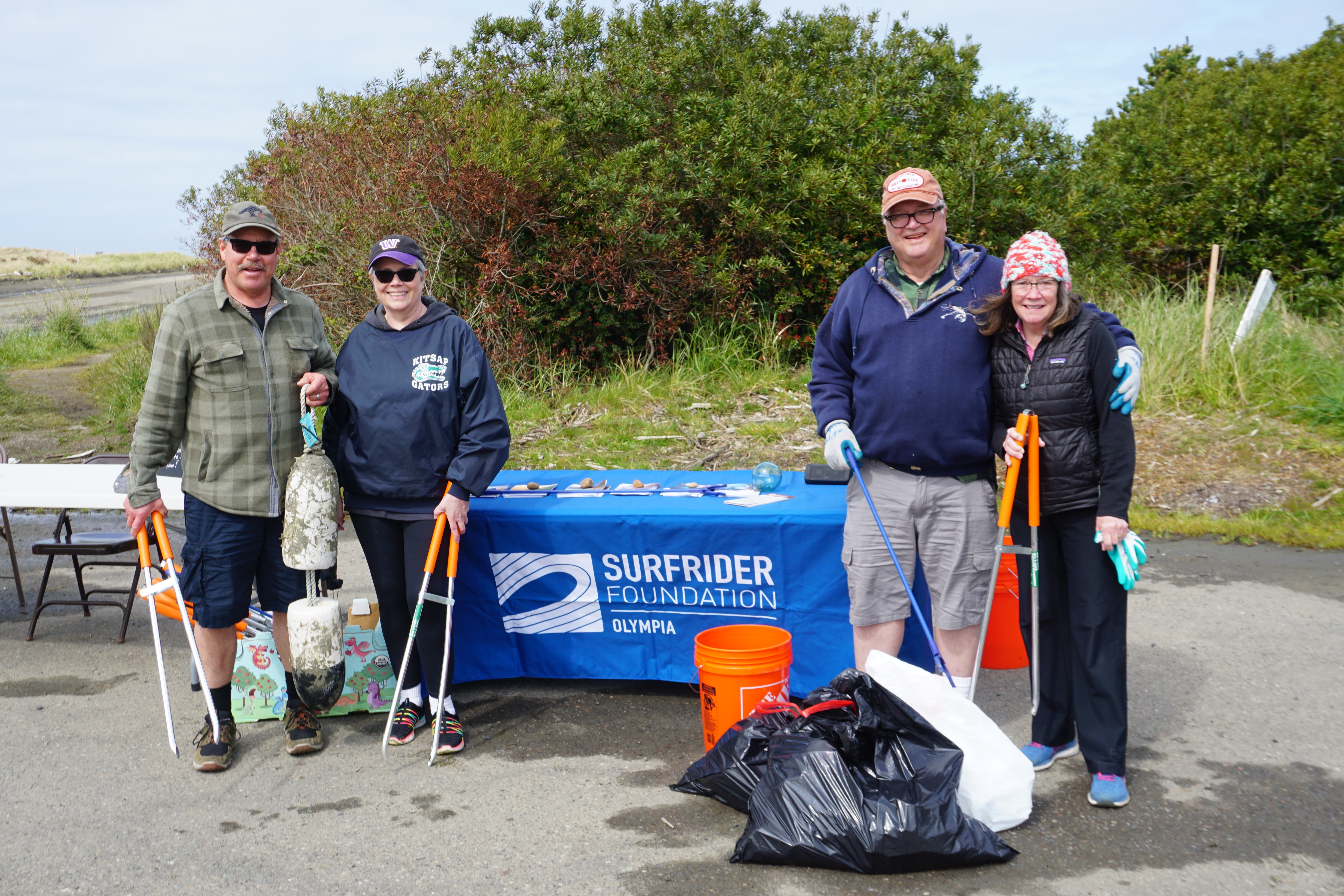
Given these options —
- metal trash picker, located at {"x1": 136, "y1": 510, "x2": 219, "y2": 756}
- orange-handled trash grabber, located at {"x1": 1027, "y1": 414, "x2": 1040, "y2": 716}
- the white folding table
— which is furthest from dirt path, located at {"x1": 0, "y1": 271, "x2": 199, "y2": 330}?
orange-handled trash grabber, located at {"x1": 1027, "y1": 414, "x2": 1040, "y2": 716}

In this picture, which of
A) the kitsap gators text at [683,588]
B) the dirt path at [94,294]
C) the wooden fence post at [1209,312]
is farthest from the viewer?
the dirt path at [94,294]

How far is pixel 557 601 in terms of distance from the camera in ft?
14.6

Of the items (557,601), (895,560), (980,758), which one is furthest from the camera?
(557,601)

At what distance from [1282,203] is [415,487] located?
12.4 metres

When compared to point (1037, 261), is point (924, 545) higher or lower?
lower

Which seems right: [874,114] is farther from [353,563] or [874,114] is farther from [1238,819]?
[1238,819]

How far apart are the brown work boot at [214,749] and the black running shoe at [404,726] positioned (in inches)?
24.4

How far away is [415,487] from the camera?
3949 millimetres

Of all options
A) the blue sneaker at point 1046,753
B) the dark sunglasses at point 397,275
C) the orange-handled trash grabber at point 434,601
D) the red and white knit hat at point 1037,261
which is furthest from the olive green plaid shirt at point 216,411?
the blue sneaker at point 1046,753

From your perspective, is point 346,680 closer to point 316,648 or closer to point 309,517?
point 316,648

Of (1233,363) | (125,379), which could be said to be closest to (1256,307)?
(1233,363)

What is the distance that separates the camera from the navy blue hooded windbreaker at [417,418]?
155 inches

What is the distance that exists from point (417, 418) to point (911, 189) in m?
2.06

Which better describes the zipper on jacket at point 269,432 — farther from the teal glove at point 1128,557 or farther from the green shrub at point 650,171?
the green shrub at point 650,171
